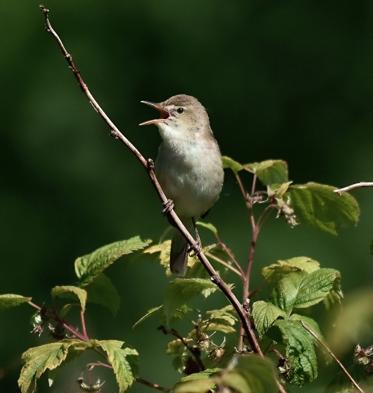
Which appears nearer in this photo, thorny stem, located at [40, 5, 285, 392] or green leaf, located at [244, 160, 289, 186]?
thorny stem, located at [40, 5, 285, 392]

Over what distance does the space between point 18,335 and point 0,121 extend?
2.21 metres

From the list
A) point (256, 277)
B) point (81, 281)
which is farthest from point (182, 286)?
point (256, 277)

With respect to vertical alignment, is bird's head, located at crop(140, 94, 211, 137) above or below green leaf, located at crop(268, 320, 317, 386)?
below

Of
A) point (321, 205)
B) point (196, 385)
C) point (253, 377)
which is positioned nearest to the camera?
point (253, 377)

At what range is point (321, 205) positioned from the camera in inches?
84.2

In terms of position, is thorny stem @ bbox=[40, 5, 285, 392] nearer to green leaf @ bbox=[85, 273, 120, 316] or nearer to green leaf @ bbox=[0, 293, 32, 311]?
green leaf @ bbox=[85, 273, 120, 316]

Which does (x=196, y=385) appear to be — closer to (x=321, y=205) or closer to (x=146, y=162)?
(x=146, y=162)

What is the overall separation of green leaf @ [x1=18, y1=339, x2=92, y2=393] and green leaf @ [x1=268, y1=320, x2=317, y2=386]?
12.8 inches

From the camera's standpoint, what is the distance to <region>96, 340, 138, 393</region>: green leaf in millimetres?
1773

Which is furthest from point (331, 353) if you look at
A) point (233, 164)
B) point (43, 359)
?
point (233, 164)

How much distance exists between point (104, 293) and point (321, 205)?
17.6 inches

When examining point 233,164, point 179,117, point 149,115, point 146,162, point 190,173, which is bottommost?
point 149,115

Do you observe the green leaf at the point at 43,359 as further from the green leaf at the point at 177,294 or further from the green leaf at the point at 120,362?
the green leaf at the point at 177,294

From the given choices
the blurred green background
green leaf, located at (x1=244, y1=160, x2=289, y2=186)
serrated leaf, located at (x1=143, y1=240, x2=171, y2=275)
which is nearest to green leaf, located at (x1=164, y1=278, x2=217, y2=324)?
serrated leaf, located at (x1=143, y1=240, x2=171, y2=275)
